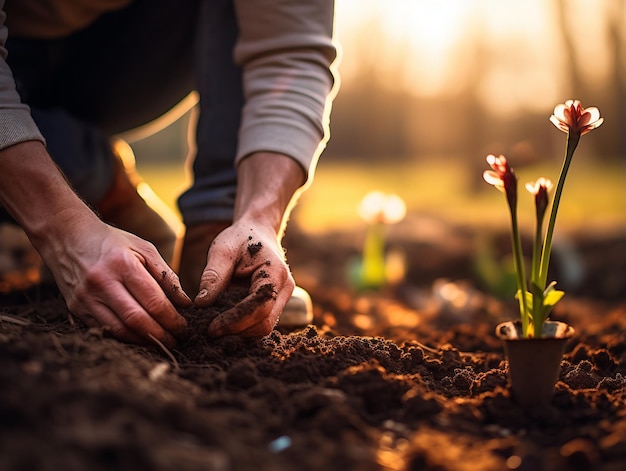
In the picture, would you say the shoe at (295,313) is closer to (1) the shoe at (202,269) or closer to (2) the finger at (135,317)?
(1) the shoe at (202,269)

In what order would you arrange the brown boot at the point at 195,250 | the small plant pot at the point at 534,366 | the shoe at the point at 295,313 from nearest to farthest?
the small plant pot at the point at 534,366
the shoe at the point at 295,313
the brown boot at the point at 195,250

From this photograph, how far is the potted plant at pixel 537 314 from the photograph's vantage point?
1.34 metres

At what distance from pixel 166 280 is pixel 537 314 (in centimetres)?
85

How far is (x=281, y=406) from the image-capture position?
3.95 feet

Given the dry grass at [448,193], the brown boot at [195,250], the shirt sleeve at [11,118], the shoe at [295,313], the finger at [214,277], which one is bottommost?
the dry grass at [448,193]

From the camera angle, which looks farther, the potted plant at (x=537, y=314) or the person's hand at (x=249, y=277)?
the person's hand at (x=249, y=277)

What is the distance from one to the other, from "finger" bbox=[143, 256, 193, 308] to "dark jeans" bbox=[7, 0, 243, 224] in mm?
568

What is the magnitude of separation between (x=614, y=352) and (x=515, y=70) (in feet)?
32.9

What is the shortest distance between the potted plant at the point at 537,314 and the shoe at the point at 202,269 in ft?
2.45

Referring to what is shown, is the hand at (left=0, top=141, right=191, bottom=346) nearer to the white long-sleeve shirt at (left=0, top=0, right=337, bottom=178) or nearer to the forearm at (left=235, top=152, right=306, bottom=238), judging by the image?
the forearm at (left=235, top=152, right=306, bottom=238)

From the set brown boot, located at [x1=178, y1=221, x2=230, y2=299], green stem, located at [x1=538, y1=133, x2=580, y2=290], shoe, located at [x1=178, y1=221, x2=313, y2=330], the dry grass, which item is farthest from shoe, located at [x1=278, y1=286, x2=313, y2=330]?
the dry grass

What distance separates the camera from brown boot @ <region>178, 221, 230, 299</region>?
215 cm

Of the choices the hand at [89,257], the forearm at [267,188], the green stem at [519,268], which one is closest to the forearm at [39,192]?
the hand at [89,257]

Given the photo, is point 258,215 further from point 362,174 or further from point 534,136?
point 362,174
